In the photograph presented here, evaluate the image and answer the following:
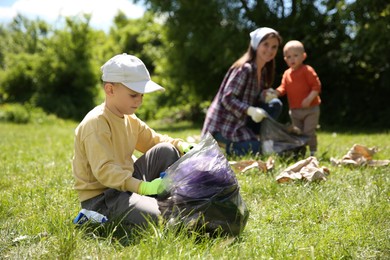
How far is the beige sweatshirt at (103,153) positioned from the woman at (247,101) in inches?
80.8

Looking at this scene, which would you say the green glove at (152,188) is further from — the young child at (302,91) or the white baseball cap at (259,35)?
the young child at (302,91)

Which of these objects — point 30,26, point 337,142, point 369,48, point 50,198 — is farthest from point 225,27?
point 30,26

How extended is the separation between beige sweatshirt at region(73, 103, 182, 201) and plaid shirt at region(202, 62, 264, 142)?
2.05m

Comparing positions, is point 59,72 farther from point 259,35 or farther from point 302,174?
point 302,174

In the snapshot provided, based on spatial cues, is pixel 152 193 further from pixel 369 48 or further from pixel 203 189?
pixel 369 48

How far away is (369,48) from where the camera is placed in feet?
30.5

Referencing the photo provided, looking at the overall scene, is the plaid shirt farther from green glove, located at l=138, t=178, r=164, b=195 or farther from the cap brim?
green glove, located at l=138, t=178, r=164, b=195

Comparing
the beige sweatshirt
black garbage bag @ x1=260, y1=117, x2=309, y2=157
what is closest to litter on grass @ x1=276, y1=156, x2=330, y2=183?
black garbage bag @ x1=260, y1=117, x2=309, y2=157

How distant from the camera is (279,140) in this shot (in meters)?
4.64

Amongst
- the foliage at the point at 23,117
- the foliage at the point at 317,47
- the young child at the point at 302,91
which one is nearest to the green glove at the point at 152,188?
the young child at the point at 302,91

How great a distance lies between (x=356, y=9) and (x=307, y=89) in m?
4.06

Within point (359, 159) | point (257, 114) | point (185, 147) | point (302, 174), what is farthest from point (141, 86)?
point (359, 159)

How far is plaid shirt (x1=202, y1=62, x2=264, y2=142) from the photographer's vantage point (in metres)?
4.75

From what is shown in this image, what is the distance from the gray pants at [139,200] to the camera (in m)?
2.42
